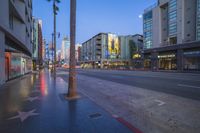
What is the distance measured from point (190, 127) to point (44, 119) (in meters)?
4.62

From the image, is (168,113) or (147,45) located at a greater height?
(147,45)

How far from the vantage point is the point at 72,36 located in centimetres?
1022

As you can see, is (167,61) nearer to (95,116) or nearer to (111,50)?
(95,116)

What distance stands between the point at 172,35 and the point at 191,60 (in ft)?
33.7

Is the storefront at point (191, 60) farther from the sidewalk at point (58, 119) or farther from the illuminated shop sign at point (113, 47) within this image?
the illuminated shop sign at point (113, 47)

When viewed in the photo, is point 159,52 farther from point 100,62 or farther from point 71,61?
point 100,62

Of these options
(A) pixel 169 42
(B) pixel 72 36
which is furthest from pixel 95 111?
(A) pixel 169 42

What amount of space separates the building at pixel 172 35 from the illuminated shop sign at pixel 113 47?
151ft

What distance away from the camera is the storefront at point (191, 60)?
133 feet

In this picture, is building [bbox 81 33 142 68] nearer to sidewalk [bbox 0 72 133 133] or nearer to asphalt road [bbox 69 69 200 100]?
asphalt road [bbox 69 69 200 100]

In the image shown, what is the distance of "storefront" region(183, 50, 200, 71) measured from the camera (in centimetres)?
4050

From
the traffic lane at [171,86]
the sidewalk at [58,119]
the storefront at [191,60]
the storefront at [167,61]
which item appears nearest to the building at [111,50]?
the storefront at [167,61]

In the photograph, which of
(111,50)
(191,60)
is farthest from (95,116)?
(111,50)

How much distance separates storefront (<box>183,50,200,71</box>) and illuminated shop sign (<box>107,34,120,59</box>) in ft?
213
